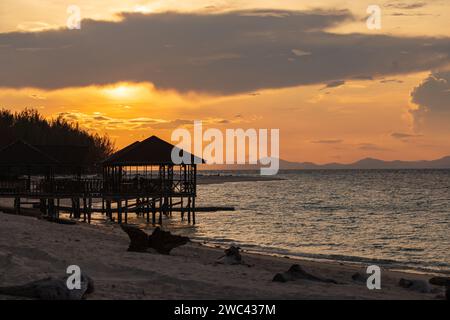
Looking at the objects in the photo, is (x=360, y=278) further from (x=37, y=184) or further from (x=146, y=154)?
(x=37, y=184)

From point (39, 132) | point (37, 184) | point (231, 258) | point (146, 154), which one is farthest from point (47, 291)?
point (39, 132)

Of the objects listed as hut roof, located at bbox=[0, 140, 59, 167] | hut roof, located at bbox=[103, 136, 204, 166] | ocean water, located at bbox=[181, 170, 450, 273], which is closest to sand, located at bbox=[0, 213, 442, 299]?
ocean water, located at bbox=[181, 170, 450, 273]

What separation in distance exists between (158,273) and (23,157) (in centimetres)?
2701

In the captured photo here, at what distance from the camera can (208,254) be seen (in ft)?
72.3

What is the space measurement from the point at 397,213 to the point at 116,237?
40107mm

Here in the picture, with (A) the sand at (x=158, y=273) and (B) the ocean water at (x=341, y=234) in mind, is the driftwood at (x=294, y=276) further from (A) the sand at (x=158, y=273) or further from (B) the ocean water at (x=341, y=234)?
(B) the ocean water at (x=341, y=234)

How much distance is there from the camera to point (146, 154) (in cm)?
3950

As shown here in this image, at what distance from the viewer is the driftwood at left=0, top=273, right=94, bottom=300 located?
1146 centimetres

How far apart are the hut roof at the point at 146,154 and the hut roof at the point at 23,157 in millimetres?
3673

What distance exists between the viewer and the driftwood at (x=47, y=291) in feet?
37.6

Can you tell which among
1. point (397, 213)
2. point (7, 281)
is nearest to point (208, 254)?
point (7, 281)

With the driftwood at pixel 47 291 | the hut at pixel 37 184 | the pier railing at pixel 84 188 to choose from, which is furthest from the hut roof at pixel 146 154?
the driftwood at pixel 47 291

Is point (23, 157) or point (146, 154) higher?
point (146, 154)

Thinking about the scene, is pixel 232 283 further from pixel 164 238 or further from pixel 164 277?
pixel 164 238
